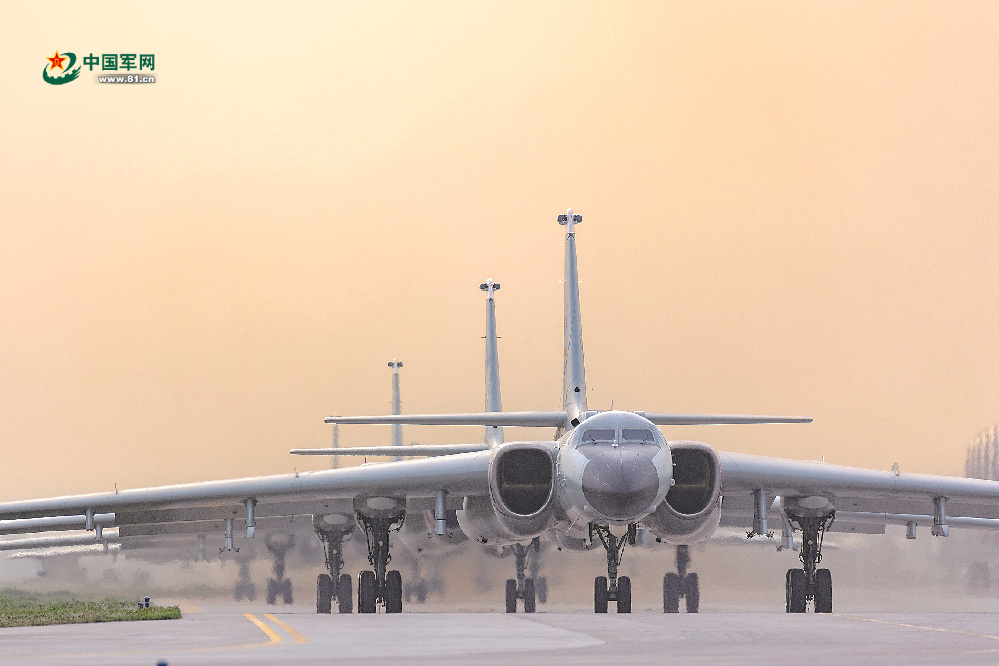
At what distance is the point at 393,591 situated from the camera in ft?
82.7

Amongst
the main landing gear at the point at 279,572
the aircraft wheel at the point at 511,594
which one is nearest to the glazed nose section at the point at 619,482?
the aircraft wheel at the point at 511,594

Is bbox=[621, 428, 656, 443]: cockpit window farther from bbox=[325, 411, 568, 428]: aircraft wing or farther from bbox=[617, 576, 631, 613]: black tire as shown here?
bbox=[617, 576, 631, 613]: black tire

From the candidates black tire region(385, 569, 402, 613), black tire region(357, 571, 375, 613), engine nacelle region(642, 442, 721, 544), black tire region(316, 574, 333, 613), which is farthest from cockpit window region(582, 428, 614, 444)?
black tire region(316, 574, 333, 613)

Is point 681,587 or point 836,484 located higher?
point 836,484

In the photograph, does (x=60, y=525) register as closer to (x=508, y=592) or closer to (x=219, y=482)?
(x=219, y=482)

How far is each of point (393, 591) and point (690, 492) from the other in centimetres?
643

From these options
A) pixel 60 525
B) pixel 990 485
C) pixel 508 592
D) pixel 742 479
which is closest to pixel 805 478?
pixel 742 479

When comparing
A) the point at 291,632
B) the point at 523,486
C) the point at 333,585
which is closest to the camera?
the point at 291,632

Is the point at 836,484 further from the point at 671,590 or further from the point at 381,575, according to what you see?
the point at 671,590

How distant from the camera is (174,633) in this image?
15000 millimetres

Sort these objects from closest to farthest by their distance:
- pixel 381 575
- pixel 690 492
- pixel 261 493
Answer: pixel 690 492
pixel 261 493
pixel 381 575

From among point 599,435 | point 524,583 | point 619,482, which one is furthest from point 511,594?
point 619,482

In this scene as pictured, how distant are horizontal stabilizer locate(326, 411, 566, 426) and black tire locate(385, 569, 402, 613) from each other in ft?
11.5

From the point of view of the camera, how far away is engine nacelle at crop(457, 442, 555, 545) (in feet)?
71.2
